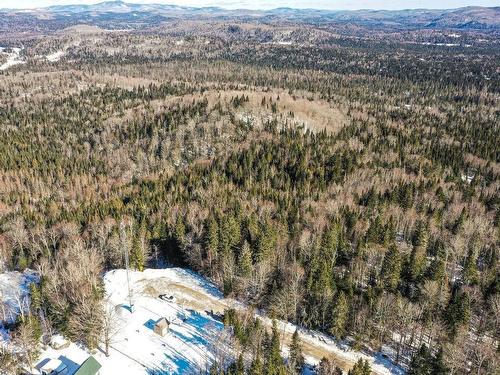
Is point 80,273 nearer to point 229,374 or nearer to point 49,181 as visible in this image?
point 229,374

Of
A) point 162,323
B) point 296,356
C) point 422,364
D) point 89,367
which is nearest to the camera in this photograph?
point 89,367

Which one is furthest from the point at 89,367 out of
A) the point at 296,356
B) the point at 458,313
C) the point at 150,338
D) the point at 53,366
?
the point at 458,313

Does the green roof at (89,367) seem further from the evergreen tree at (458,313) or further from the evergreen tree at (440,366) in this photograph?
the evergreen tree at (458,313)

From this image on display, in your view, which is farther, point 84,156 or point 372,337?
point 84,156

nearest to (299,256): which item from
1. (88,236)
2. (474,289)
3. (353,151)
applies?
(474,289)

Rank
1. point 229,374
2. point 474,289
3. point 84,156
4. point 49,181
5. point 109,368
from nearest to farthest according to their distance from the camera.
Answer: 1. point 229,374
2. point 109,368
3. point 474,289
4. point 49,181
5. point 84,156

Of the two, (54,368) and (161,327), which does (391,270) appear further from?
(54,368)
